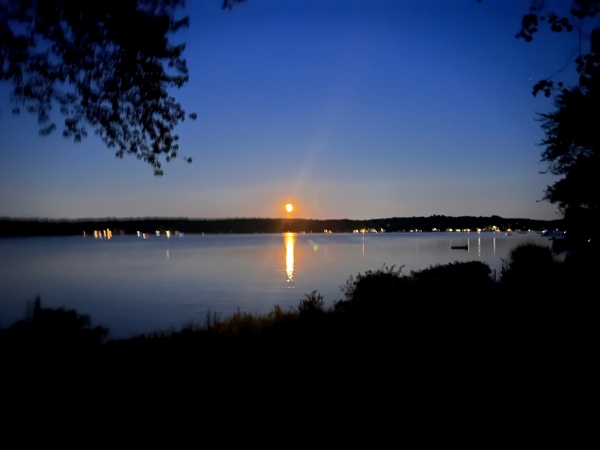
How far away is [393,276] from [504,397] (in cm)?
718

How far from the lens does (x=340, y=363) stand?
7648 millimetres

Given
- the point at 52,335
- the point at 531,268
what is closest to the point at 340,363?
the point at 52,335

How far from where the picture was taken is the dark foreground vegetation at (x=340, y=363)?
6254 mm

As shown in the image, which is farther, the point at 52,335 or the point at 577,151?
the point at 577,151

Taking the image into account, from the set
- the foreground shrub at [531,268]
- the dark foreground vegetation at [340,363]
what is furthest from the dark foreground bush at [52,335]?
the foreground shrub at [531,268]

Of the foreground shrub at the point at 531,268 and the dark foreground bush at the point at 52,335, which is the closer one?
the dark foreground bush at the point at 52,335

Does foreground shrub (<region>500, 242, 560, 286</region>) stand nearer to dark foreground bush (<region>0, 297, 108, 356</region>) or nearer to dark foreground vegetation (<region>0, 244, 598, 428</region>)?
dark foreground vegetation (<region>0, 244, 598, 428</region>)

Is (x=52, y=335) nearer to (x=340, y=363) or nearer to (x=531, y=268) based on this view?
(x=340, y=363)

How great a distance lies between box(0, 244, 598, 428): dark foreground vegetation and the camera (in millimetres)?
6254

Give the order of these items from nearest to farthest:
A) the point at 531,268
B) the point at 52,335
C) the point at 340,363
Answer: the point at 340,363, the point at 52,335, the point at 531,268

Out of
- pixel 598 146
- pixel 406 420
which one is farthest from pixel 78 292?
pixel 406 420

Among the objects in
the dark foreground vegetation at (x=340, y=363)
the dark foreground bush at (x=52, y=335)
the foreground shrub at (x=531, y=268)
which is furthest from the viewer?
the foreground shrub at (x=531, y=268)

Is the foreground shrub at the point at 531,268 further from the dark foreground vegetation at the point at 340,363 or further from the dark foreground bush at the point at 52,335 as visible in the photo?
the dark foreground bush at the point at 52,335

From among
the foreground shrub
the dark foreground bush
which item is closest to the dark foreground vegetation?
the dark foreground bush
